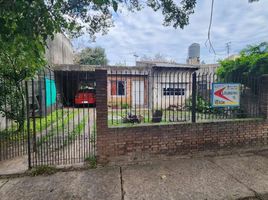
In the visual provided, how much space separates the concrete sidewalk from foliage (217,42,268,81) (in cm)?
293

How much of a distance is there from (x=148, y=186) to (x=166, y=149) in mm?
1399

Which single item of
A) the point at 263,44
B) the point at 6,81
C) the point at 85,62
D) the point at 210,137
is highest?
the point at 85,62

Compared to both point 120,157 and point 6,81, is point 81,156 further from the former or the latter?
point 6,81

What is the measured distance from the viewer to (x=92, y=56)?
3219 cm

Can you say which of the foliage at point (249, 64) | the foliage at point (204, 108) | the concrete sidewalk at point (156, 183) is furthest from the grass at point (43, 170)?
the foliage at point (249, 64)

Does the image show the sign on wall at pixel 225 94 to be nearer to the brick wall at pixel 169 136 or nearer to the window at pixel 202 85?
the window at pixel 202 85

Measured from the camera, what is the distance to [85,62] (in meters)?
31.5

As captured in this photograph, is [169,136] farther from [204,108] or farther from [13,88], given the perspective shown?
[13,88]

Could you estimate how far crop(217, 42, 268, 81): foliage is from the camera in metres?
6.29

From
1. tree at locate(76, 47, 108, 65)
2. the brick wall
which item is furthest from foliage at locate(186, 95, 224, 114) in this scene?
tree at locate(76, 47, 108, 65)

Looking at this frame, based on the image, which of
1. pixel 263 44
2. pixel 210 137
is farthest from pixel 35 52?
pixel 263 44

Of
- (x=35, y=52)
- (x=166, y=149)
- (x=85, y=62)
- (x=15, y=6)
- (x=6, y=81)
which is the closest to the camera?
(x=15, y=6)

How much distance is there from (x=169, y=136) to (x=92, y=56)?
2988 centimetres

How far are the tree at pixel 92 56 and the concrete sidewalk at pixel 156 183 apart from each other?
94.7ft
